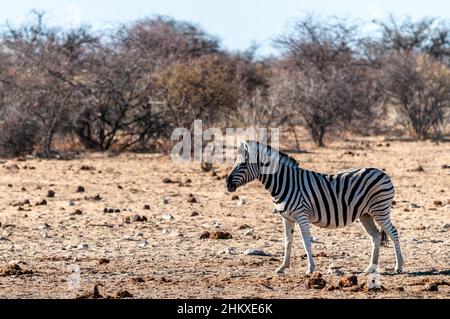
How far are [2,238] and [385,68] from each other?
80.1 ft

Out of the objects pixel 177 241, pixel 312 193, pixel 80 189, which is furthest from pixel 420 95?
pixel 312 193

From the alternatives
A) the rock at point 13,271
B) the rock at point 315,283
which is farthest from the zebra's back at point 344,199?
the rock at point 13,271

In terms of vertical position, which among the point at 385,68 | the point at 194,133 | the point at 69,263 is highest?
the point at 385,68

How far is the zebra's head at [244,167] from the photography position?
8.66 metres

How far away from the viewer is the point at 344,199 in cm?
880

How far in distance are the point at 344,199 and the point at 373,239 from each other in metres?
0.51

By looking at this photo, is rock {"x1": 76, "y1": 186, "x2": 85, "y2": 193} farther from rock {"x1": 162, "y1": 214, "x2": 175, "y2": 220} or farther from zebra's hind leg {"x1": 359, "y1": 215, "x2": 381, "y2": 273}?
zebra's hind leg {"x1": 359, "y1": 215, "x2": 381, "y2": 273}

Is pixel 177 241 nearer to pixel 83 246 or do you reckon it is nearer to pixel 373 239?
pixel 83 246

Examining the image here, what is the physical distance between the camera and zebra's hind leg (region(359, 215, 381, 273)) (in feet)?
28.8

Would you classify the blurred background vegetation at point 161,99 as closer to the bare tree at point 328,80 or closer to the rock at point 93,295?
the bare tree at point 328,80

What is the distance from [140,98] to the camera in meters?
25.2

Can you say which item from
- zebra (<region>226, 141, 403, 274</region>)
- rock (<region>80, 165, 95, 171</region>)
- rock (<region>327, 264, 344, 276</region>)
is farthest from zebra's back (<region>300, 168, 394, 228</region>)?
rock (<region>80, 165, 95, 171</region>)

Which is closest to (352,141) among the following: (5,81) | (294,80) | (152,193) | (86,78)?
(294,80)
